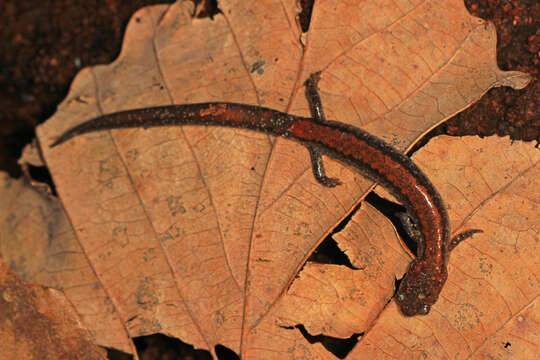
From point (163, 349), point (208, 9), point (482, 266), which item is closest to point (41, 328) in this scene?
point (163, 349)

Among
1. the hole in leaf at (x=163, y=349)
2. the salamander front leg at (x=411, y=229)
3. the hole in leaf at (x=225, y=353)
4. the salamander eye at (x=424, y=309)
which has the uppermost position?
the salamander front leg at (x=411, y=229)

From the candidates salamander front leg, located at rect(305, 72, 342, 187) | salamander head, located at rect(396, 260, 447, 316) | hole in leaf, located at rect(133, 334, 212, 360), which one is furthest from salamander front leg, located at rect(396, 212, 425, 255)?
hole in leaf, located at rect(133, 334, 212, 360)

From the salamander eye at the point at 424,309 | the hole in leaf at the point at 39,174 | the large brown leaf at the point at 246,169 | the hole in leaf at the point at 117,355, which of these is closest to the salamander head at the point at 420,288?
the salamander eye at the point at 424,309

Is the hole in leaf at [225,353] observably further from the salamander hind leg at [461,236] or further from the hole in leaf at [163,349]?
the salamander hind leg at [461,236]

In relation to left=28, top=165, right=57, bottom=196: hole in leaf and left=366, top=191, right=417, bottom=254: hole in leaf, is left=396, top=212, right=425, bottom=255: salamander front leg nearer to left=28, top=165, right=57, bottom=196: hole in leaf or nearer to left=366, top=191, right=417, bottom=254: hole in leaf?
left=366, top=191, right=417, bottom=254: hole in leaf

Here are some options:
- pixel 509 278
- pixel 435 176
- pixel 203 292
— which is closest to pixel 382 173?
pixel 435 176

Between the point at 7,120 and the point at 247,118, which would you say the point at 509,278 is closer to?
the point at 247,118

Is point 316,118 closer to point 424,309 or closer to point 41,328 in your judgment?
point 424,309
